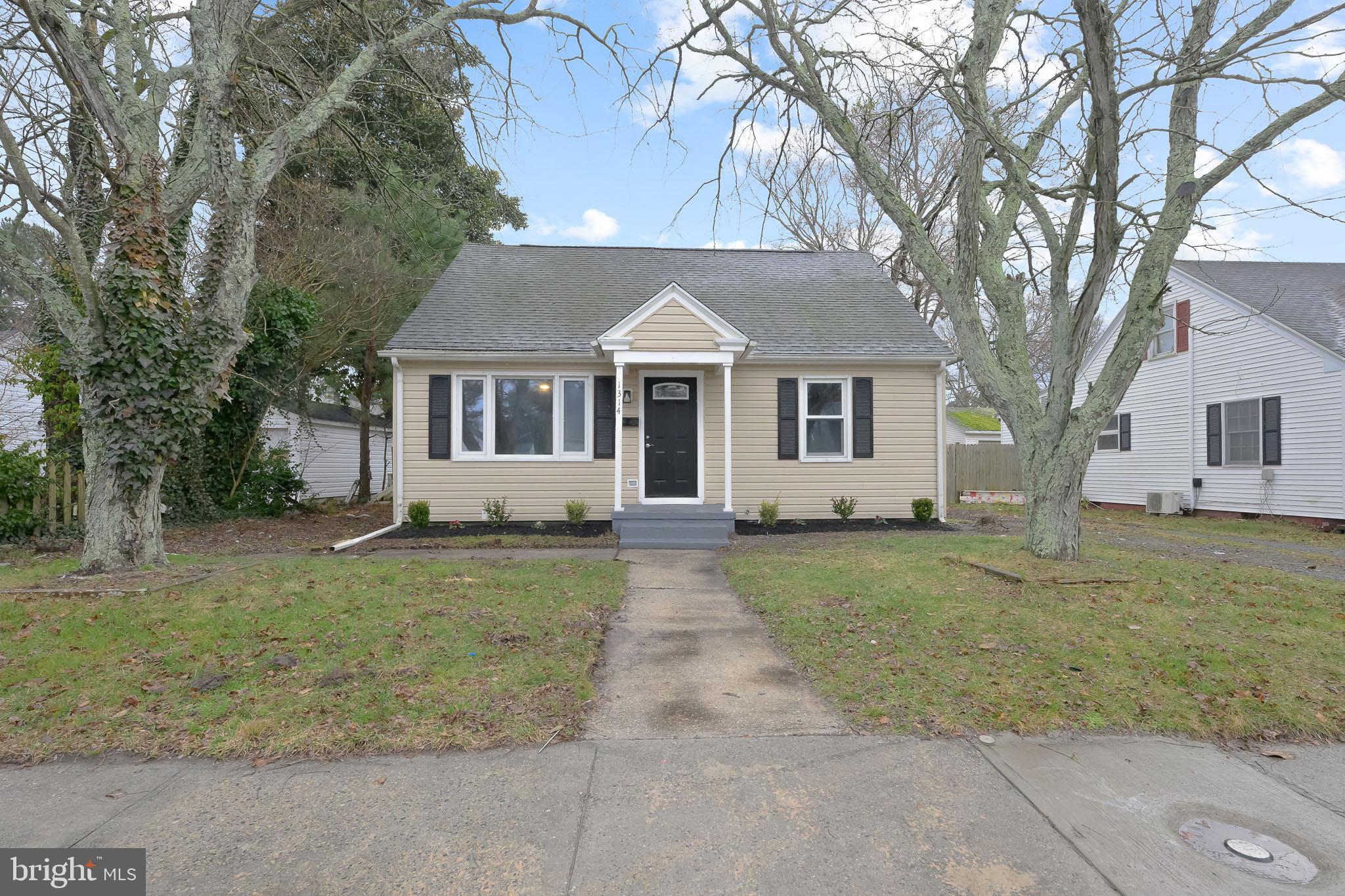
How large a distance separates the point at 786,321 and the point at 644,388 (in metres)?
3.07

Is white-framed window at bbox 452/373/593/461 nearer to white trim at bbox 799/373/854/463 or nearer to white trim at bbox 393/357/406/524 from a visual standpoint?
white trim at bbox 393/357/406/524

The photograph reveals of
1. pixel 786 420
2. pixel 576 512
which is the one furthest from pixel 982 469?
pixel 576 512

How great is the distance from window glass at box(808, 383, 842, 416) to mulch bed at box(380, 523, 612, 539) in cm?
424

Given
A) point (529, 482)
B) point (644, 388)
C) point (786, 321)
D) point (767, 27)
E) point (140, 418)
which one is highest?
point (767, 27)

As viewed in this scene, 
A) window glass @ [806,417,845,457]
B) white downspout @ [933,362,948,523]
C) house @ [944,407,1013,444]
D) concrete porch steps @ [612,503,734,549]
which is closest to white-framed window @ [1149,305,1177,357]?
white downspout @ [933,362,948,523]

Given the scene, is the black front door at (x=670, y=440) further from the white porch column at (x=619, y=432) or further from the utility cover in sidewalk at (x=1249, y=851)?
the utility cover in sidewalk at (x=1249, y=851)

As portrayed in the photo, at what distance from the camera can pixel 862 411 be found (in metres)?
12.4

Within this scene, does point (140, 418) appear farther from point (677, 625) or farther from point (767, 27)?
point (767, 27)

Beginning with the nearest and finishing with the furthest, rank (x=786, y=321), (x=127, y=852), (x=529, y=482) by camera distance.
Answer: (x=127, y=852) → (x=529, y=482) → (x=786, y=321)

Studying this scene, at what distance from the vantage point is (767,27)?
815 centimetres

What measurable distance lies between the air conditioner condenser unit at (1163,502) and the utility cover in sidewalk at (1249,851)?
16.5m

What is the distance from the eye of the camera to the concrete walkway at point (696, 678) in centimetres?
372

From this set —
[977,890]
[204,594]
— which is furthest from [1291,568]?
[204,594]

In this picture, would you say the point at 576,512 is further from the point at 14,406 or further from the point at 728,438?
the point at 14,406
